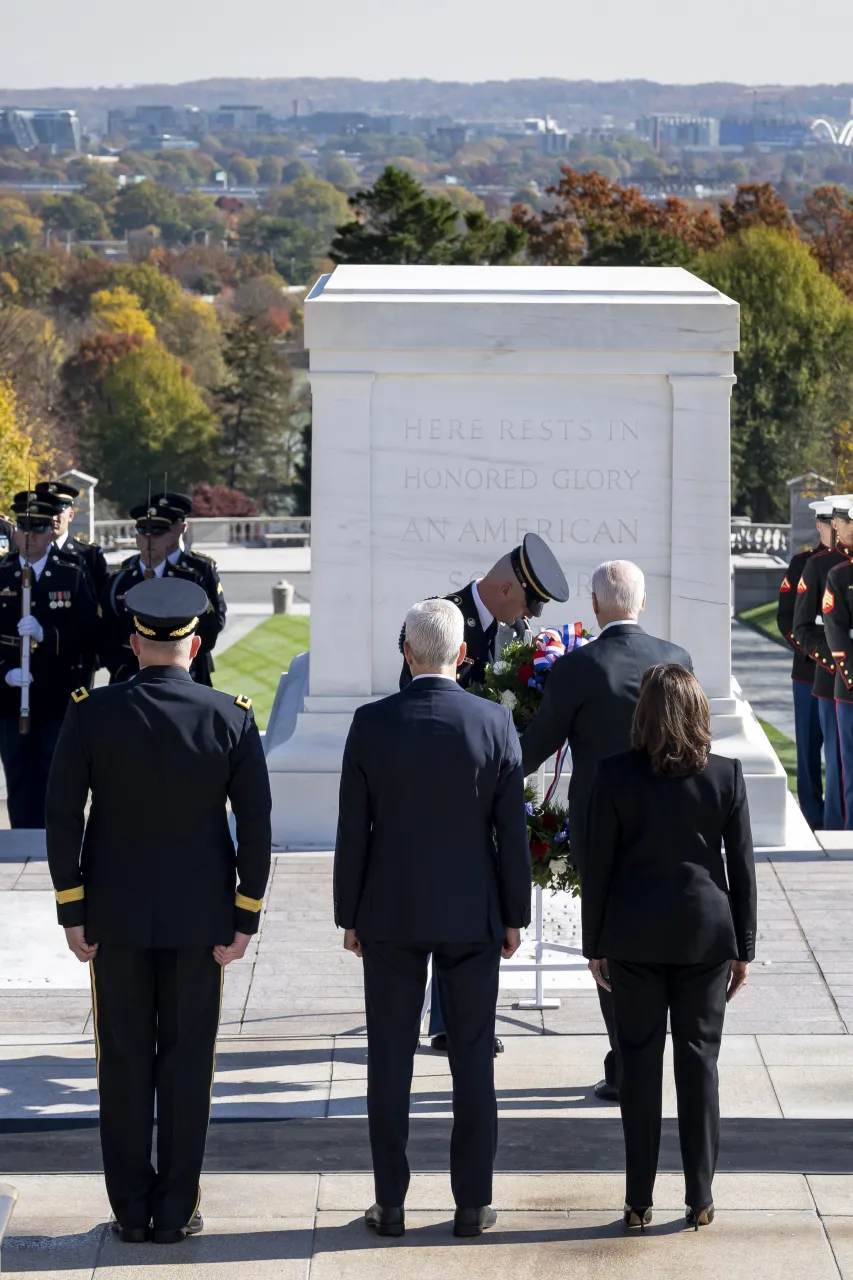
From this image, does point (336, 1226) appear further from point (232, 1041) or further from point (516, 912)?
point (232, 1041)

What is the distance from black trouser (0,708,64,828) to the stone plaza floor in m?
1.60

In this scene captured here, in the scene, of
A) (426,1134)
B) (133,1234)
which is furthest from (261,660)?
(133,1234)

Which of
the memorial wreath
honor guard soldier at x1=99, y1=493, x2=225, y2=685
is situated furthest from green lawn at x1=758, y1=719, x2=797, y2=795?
the memorial wreath

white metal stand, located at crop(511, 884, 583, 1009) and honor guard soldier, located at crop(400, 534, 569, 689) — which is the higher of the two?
honor guard soldier, located at crop(400, 534, 569, 689)

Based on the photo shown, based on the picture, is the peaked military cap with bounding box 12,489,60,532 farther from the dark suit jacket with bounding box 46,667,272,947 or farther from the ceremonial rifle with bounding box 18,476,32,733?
the dark suit jacket with bounding box 46,667,272,947

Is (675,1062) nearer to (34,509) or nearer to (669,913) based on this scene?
(669,913)

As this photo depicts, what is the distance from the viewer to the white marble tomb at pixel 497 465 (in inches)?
348

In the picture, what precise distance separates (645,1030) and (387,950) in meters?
0.70

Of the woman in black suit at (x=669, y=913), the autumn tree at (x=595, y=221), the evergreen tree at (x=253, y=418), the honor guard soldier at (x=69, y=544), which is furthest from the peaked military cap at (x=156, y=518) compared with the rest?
the evergreen tree at (x=253, y=418)

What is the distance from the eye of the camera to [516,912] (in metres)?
4.87

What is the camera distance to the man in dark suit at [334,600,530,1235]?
4.77m

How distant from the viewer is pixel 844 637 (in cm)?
934

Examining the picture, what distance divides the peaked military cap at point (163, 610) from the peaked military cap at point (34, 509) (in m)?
4.50

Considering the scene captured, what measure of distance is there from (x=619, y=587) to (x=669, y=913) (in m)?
1.27
